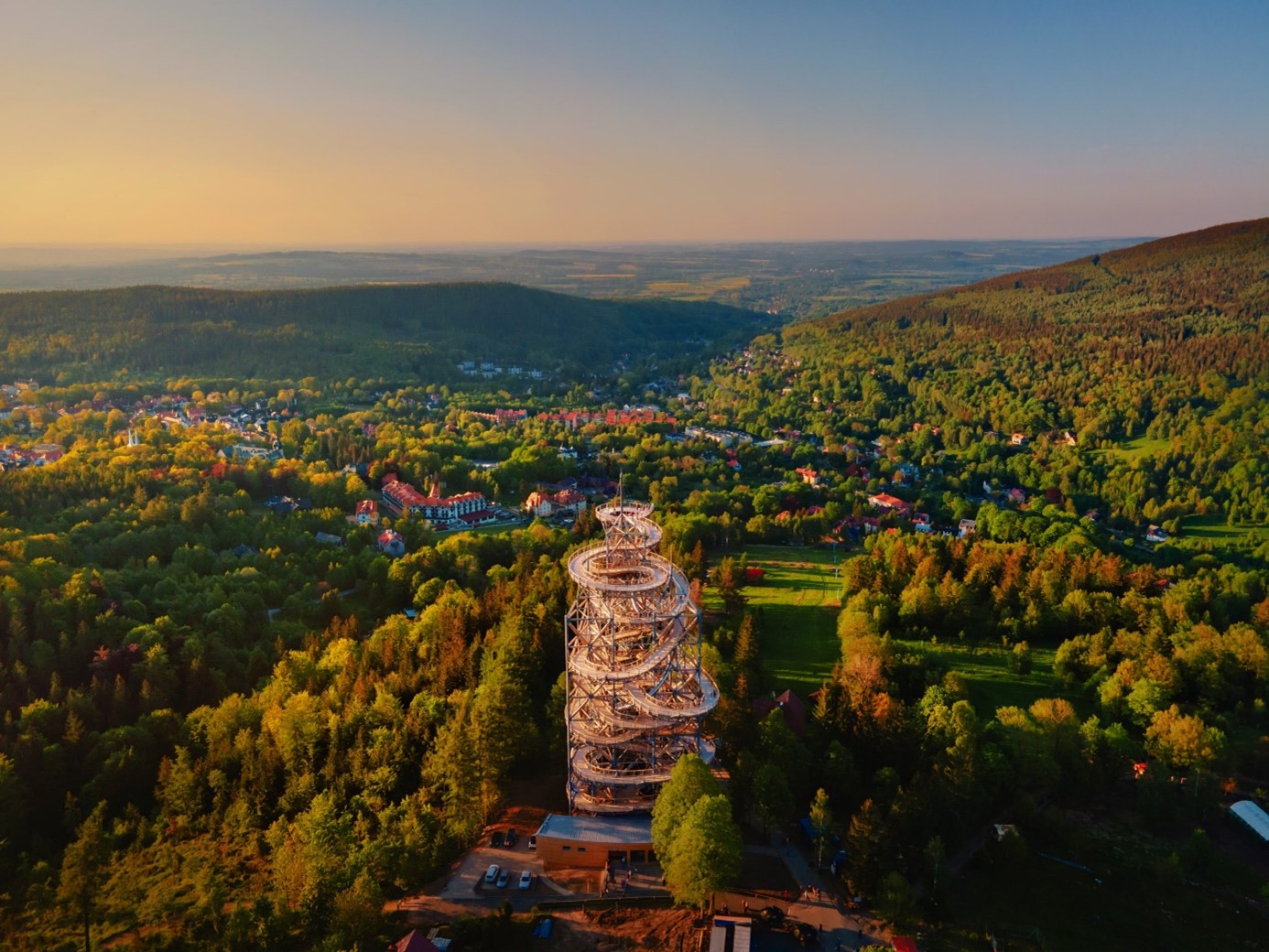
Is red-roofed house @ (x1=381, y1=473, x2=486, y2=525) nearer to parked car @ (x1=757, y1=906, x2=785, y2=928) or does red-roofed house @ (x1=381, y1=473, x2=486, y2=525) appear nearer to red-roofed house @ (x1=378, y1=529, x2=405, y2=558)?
red-roofed house @ (x1=378, y1=529, x2=405, y2=558)

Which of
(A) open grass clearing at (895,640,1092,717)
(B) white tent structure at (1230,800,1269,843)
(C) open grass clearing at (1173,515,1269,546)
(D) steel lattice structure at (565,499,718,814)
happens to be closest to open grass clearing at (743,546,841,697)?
(A) open grass clearing at (895,640,1092,717)

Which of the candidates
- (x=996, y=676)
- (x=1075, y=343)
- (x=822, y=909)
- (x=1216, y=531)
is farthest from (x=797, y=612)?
(x=1075, y=343)

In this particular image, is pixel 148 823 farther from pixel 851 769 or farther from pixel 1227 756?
pixel 1227 756

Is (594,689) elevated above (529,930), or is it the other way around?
(594,689)

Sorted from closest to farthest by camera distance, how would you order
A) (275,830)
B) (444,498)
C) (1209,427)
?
(275,830) → (444,498) → (1209,427)

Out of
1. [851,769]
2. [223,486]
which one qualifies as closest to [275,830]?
[851,769]

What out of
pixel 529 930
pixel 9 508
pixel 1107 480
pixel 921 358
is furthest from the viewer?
pixel 921 358

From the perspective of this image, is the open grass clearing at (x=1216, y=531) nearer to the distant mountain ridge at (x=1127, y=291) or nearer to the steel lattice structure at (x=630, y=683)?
the steel lattice structure at (x=630, y=683)
